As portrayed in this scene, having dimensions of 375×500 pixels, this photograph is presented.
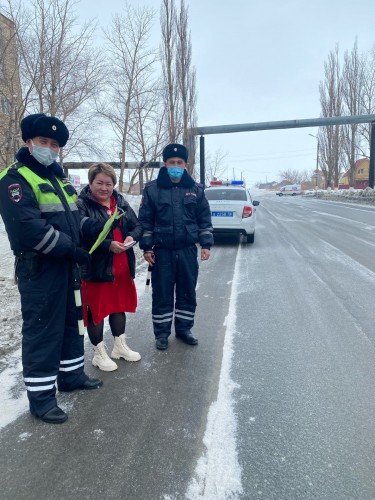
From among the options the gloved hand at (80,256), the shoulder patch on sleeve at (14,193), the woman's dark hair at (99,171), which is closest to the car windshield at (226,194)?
the woman's dark hair at (99,171)

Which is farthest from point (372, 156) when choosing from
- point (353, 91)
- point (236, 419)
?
point (236, 419)

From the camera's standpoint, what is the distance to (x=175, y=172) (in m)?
3.78

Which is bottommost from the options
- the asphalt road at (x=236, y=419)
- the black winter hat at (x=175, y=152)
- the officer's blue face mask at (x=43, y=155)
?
the asphalt road at (x=236, y=419)

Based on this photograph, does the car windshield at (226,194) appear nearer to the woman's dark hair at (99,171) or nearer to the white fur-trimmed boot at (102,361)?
the woman's dark hair at (99,171)

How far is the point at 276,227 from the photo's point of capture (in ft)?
47.0

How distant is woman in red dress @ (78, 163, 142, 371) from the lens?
10.6ft

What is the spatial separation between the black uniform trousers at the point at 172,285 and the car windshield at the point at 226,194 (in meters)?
6.49

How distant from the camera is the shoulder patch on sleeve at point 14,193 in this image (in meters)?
2.42

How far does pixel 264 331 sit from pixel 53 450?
2.57 m

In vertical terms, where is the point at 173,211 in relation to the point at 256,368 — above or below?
above

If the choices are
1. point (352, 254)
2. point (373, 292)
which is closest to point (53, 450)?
point (373, 292)

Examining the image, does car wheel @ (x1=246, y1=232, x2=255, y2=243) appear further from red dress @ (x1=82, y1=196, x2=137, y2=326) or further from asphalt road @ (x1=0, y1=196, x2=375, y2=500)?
red dress @ (x1=82, y1=196, x2=137, y2=326)

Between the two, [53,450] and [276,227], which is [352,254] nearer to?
[276,227]

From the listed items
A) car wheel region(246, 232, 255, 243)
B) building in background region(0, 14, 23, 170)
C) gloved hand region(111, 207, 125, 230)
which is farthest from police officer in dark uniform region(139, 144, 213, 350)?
building in background region(0, 14, 23, 170)
